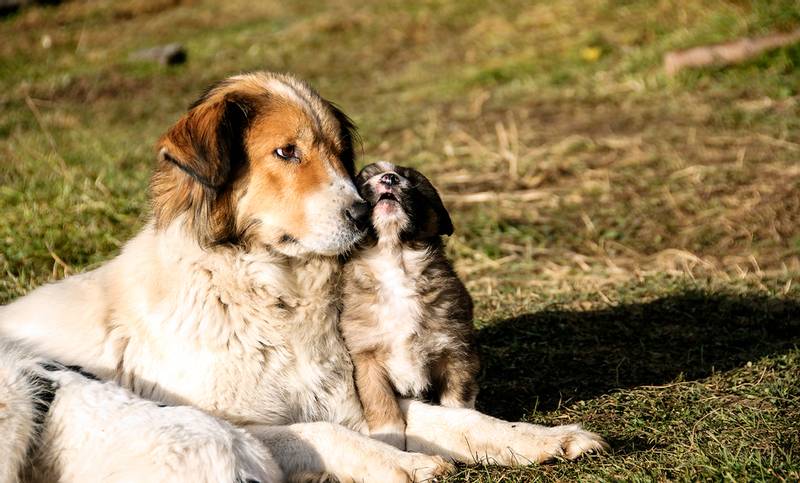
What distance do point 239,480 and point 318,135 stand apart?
1.53m

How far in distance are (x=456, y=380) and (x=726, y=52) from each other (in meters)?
8.13

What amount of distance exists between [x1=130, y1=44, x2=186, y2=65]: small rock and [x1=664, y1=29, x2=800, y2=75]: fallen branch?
738cm

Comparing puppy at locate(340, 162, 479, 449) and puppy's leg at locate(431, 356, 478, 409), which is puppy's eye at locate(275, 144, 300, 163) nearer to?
puppy at locate(340, 162, 479, 449)

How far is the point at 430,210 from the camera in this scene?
456 centimetres

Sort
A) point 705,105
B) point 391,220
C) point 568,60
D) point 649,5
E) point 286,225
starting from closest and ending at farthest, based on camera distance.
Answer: point 286,225, point 391,220, point 705,105, point 568,60, point 649,5

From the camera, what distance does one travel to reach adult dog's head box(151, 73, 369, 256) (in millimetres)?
3986

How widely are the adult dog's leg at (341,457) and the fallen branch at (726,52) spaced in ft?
27.9

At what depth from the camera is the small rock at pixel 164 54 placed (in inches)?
582

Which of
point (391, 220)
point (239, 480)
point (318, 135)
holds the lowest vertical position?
point (239, 480)

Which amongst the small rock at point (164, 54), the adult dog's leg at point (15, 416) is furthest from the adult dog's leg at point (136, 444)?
the small rock at point (164, 54)

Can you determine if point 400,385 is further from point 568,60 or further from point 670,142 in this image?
point 568,60

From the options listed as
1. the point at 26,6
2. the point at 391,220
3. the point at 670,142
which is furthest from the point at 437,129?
the point at 26,6

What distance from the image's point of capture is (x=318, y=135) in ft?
13.7

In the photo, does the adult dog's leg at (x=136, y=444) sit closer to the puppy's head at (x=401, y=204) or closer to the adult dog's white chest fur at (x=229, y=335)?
the adult dog's white chest fur at (x=229, y=335)
